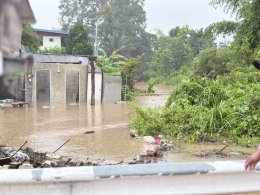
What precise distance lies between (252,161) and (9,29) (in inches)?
73.9

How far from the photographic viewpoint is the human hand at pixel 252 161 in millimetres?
2065

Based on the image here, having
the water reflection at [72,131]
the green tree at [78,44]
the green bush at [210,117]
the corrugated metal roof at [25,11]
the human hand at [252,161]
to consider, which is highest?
the green tree at [78,44]

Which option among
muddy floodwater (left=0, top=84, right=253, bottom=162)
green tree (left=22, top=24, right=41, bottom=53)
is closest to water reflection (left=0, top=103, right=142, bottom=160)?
muddy floodwater (left=0, top=84, right=253, bottom=162)

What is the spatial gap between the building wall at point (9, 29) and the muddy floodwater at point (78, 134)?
7.28m

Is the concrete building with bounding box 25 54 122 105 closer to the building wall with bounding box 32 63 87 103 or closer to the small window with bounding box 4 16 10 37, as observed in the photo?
the building wall with bounding box 32 63 87 103

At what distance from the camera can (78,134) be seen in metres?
10.8

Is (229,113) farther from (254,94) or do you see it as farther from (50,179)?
(50,179)

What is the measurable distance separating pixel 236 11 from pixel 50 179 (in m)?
16.5

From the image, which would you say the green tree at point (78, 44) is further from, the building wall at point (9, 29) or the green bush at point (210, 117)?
the building wall at point (9, 29)

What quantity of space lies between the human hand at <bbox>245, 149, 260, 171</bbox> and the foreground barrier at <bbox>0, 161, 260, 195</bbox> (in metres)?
0.08

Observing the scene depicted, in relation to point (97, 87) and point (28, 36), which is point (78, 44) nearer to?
point (97, 87)

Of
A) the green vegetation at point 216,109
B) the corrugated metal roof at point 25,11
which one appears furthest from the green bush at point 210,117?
the corrugated metal roof at point 25,11

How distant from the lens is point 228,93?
11.4m

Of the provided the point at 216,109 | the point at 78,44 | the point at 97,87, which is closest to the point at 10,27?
the point at 216,109
